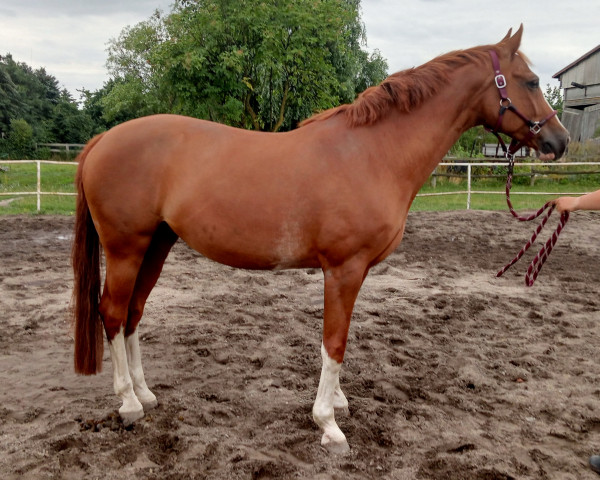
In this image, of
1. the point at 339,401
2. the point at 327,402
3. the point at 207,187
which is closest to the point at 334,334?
the point at 327,402

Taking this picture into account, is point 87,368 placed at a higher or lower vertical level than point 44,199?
lower

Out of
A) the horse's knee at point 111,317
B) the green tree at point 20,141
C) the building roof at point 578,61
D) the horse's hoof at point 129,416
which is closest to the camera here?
the horse's hoof at point 129,416

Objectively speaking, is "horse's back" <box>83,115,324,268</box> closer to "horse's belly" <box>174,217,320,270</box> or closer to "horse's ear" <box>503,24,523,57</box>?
"horse's belly" <box>174,217,320,270</box>

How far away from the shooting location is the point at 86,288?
119 inches

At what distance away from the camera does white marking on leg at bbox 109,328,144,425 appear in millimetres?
2838

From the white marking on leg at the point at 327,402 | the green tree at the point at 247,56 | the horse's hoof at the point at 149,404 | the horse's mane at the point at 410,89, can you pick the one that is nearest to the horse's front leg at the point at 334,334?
the white marking on leg at the point at 327,402

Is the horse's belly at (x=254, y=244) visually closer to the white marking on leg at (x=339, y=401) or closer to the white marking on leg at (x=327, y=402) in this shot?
the white marking on leg at (x=327, y=402)

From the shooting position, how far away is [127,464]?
2.38 metres

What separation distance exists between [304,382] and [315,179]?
1524mm

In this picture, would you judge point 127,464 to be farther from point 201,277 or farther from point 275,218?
point 201,277

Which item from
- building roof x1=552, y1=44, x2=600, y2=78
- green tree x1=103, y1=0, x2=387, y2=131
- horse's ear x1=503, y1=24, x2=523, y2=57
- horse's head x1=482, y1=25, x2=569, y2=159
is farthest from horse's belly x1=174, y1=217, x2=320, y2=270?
building roof x1=552, y1=44, x2=600, y2=78

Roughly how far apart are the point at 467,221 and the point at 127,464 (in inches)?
348

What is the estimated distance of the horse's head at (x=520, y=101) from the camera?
262cm

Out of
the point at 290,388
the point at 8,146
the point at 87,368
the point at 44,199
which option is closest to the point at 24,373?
the point at 87,368
